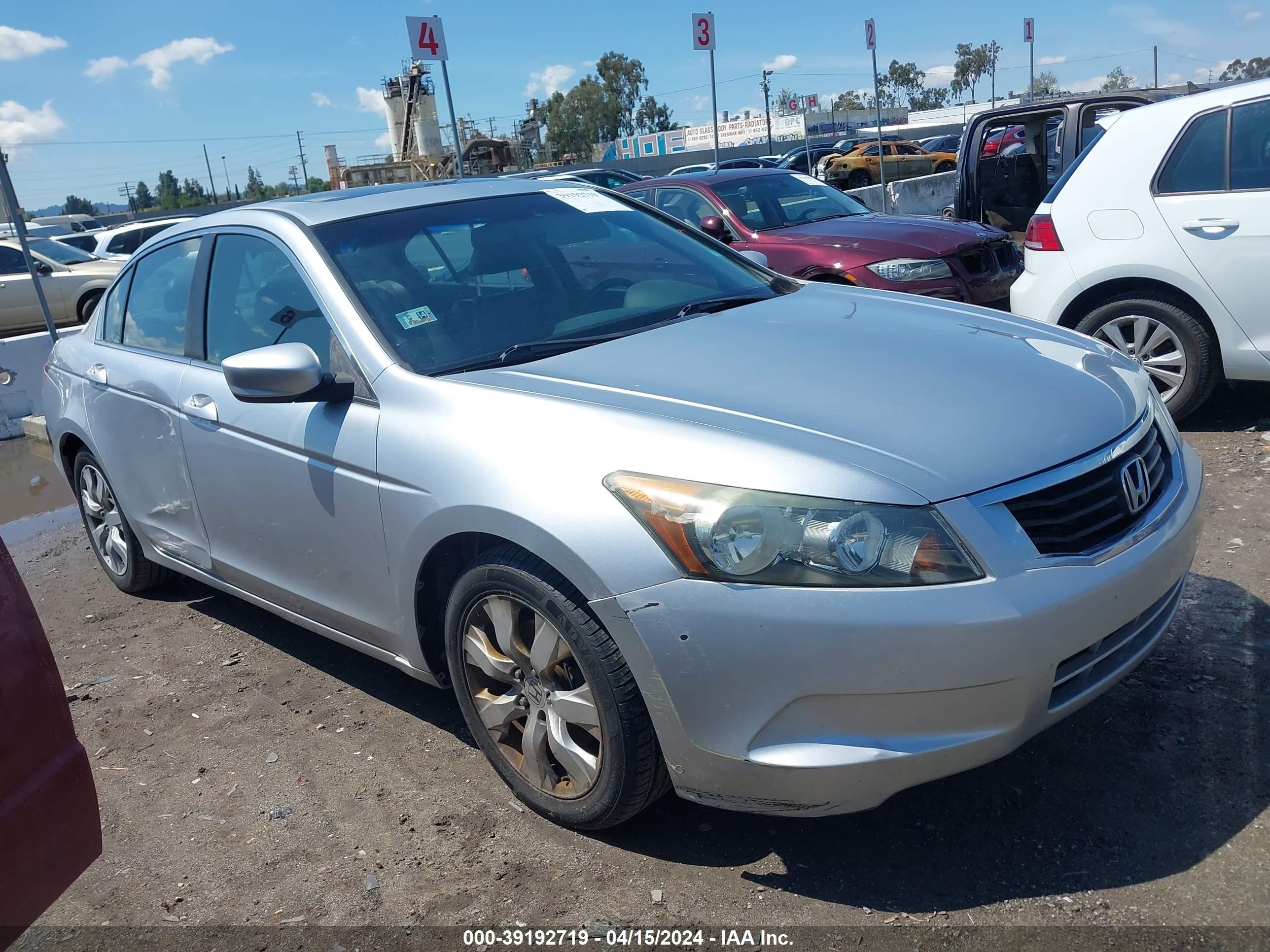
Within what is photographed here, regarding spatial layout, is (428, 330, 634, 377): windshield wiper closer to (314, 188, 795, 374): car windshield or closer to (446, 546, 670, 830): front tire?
(314, 188, 795, 374): car windshield

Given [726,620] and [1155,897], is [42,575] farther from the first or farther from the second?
[1155,897]

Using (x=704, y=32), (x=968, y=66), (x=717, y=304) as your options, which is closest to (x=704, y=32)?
(x=704, y=32)

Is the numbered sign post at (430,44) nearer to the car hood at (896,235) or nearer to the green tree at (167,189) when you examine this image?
the car hood at (896,235)

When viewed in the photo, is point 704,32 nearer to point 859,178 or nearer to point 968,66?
point 859,178

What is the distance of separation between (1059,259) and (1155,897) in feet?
13.5

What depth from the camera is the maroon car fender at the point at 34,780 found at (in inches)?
65.9

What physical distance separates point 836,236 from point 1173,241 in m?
2.99

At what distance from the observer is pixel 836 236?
309 inches

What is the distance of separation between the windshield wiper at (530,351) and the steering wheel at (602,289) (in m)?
0.21

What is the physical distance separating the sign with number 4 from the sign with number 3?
14.5 feet

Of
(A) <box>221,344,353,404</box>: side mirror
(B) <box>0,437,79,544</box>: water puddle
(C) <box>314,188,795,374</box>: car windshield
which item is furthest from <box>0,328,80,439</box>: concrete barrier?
(A) <box>221,344,353,404</box>: side mirror

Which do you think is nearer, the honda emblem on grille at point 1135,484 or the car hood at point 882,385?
the car hood at point 882,385

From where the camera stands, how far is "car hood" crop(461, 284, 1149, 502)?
229 centimetres

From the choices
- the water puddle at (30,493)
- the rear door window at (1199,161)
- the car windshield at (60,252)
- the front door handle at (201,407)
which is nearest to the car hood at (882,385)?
the front door handle at (201,407)
